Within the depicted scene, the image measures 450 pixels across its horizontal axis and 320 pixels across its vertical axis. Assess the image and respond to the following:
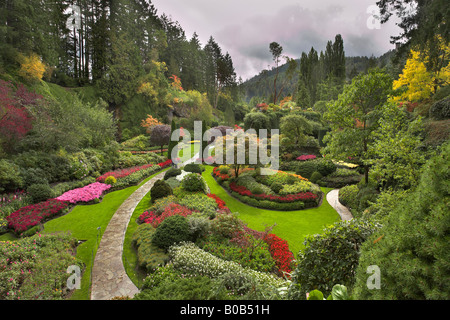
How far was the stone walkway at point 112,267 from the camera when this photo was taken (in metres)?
5.39

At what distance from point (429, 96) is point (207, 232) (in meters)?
18.7

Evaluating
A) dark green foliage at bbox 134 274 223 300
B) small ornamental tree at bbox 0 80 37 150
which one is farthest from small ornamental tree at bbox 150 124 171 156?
dark green foliage at bbox 134 274 223 300

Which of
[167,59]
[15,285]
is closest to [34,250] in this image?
[15,285]

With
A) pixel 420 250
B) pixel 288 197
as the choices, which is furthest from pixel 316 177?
pixel 420 250

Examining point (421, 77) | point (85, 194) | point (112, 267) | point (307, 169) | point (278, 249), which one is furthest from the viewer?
point (307, 169)

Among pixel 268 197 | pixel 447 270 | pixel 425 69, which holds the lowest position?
pixel 268 197

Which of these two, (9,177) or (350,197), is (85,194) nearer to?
(9,177)

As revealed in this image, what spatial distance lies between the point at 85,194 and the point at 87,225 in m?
3.63

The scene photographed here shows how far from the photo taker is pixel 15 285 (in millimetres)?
5121

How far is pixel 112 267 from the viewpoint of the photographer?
6.31m

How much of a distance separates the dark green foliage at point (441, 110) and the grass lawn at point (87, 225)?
16657mm

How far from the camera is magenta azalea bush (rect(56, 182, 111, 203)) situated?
11.2 meters
